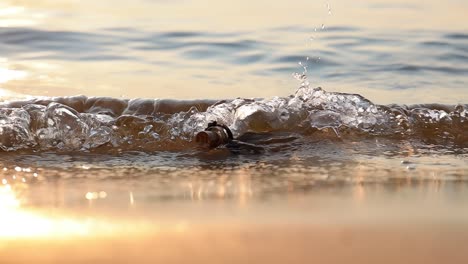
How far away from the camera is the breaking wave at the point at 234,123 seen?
412 centimetres

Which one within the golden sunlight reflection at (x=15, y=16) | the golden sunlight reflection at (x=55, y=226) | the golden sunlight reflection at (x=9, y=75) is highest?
the golden sunlight reflection at (x=15, y=16)

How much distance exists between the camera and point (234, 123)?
4.55 meters

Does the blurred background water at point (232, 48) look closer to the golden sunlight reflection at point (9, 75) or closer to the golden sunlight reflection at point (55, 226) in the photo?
the golden sunlight reflection at point (9, 75)

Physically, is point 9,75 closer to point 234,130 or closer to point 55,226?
point 234,130

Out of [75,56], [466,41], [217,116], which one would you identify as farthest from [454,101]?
[75,56]

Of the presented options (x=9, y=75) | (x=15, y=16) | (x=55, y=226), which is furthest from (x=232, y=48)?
(x=55, y=226)

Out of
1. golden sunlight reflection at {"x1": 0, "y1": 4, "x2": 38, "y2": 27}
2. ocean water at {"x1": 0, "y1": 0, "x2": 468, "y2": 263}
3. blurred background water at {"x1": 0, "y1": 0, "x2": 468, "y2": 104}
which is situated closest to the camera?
ocean water at {"x1": 0, "y1": 0, "x2": 468, "y2": 263}

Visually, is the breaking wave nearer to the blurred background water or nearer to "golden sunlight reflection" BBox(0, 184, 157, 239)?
the blurred background water

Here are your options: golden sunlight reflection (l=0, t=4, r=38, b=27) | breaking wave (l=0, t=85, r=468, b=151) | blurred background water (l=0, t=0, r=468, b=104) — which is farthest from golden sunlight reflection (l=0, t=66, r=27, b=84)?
golden sunlight reflection (l=0, t=4, r=38, b=27)

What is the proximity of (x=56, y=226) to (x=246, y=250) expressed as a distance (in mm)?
542

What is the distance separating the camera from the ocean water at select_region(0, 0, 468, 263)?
2.45 metres

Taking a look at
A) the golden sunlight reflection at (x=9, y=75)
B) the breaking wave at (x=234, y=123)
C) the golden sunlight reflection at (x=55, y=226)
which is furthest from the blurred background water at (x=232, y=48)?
the golden sunlight reflection at (x=55, y=226)

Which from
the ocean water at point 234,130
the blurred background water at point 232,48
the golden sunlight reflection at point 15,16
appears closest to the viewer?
the ocean water at point 234,130

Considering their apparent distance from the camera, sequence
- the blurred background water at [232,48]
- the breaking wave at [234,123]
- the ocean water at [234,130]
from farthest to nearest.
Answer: the blurred background water at [232,48] → the breaking wave at [234,123] → the ocean water at [234,130]
